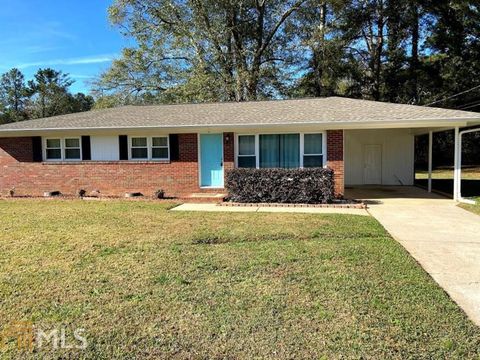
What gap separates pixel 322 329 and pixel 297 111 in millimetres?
11349

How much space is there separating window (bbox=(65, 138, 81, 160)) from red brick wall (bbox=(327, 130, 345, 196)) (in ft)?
30.4

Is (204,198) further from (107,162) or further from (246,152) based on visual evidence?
(107,162)

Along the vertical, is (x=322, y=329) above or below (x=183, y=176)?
below

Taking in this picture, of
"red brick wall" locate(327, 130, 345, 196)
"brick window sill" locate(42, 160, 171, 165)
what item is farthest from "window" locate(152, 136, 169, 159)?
"red brick wall" locate(327, 130, 345, 196)

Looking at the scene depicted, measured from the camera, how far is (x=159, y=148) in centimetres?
1416

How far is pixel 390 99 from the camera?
1195 inches

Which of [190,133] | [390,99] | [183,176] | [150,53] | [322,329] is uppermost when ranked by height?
[150,53]

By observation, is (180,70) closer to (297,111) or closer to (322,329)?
(297,111)

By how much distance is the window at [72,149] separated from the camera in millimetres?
14680

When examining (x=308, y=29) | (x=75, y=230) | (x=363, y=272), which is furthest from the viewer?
(x=308, y=29)

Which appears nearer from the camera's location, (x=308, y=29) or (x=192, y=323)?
(x=192, y=323)

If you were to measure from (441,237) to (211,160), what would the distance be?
327 inches

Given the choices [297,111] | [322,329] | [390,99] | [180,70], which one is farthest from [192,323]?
[390,99]

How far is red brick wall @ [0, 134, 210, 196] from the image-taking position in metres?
13.8
